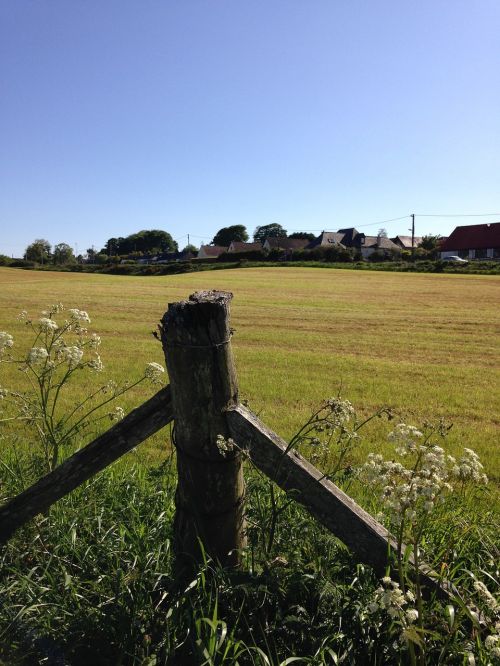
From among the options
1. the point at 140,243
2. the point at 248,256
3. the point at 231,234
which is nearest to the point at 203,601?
the point at 248,256

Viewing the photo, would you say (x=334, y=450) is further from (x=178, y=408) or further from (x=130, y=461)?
(x=178, y=408)

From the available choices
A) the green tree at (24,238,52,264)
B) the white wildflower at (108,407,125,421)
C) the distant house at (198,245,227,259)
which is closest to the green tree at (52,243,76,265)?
the green tree at (24,238,52,264)

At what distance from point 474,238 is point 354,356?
85223 millimetres

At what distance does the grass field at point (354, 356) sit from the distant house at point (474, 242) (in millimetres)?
68076

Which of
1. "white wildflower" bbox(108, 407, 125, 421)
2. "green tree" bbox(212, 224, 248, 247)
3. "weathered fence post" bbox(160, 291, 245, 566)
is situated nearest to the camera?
"weathered fence post" bbox(160, 291, 245, 566)

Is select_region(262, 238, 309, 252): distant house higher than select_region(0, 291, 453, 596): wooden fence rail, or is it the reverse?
select_region(262, 238, 309, 252): distant house

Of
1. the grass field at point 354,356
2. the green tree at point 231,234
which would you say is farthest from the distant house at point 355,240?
the grass field at point 354,356

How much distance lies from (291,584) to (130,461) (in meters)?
3.05

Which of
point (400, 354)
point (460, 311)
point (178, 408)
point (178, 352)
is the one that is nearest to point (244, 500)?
point (178, 408)

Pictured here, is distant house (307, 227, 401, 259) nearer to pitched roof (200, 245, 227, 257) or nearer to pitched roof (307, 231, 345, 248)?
pitched roof (307, 231, 345, 248)

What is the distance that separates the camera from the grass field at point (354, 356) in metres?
7.34

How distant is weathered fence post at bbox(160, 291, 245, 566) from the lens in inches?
85.9

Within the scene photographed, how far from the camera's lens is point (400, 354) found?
1218 cm

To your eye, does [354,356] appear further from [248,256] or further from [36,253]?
[36,253]
